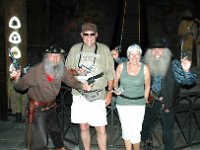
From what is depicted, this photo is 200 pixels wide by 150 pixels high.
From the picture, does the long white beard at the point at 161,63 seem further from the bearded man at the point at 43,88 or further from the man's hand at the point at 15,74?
the man's hand at the point at 15,74

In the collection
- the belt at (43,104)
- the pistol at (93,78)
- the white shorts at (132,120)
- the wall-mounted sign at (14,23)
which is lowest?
the white shorts at (132,120)

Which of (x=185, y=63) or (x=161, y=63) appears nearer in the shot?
(x=185, y=63)

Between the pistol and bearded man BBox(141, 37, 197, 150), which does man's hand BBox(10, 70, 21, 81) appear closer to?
the pistol

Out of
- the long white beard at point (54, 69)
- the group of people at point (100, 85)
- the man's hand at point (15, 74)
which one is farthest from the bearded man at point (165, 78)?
the man's hand at point (15, 74)

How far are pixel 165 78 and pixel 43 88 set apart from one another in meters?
1.72

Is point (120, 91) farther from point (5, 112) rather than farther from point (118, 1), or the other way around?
point (118, 1)

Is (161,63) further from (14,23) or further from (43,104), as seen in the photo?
(14,23)

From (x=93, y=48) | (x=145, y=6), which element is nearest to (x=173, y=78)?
(x=93, y=48)

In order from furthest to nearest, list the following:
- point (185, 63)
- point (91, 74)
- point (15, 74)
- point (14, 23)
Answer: point (14, 23), point (91, 74), point (185, 63), point (15, 74)

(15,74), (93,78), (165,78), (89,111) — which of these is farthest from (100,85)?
(15,74)

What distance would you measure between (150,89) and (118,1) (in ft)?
35.1

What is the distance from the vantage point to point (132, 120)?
5.41 meters

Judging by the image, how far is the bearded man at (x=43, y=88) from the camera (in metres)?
5.20

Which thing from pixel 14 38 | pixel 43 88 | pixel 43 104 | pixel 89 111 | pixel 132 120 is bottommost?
pixel 132 120
